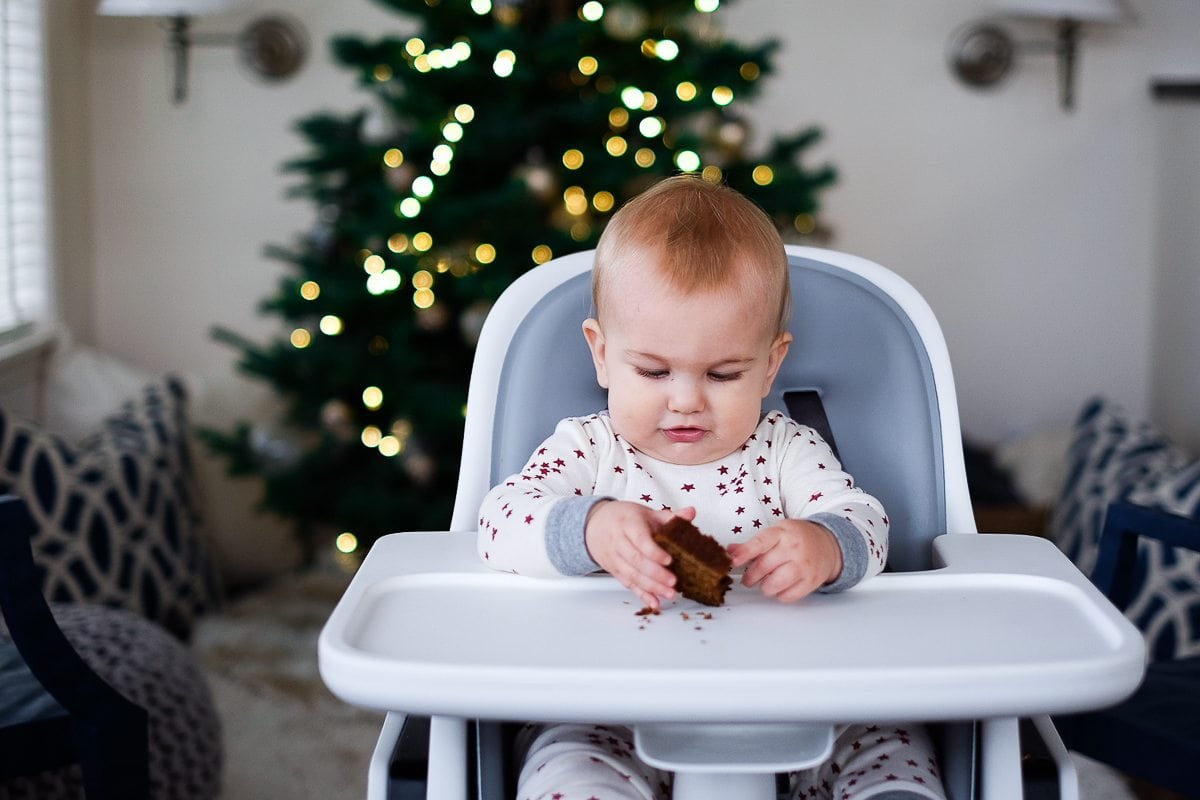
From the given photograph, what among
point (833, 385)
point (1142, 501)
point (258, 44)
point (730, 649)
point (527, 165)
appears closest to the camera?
point (730, 649)

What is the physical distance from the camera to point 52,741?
4.41ft

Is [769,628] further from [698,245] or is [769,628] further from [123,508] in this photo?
[123,508]

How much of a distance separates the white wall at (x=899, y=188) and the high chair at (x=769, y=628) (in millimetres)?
1967

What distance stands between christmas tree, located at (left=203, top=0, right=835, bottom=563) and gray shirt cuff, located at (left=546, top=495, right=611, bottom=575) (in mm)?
1372

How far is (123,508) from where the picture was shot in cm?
252

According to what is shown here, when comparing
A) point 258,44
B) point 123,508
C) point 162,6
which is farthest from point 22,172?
point 123,508

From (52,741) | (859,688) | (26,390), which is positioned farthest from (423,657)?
(26,390)

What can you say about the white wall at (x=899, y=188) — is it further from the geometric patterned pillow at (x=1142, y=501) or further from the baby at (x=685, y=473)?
the baby at (x=685, y=473)

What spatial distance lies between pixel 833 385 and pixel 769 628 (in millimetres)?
478

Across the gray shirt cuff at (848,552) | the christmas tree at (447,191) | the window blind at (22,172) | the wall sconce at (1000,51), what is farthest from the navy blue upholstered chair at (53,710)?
the wall sconce at (1000,51)

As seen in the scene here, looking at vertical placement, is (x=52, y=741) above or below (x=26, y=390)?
below

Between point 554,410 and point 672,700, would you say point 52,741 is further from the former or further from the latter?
point 672,700

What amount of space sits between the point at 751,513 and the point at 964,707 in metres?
0.42

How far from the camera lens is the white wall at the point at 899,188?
3258 mm
